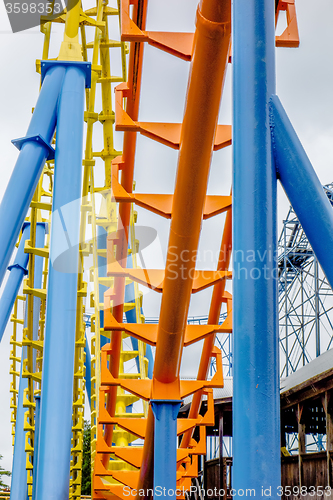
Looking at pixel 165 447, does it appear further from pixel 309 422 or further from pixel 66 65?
pixel 309 422

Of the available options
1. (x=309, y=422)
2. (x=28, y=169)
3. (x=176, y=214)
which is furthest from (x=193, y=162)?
(x=309, y=422)

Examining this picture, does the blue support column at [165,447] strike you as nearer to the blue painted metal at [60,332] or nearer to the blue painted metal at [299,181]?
the blue painted metal at [60,332]

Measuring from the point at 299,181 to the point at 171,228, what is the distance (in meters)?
2.32

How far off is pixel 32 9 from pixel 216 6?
270 cm

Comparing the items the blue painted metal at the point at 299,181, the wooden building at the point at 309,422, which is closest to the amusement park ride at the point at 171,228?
the blue painted metal at the point at 299,181

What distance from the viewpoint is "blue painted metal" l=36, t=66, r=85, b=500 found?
508 centimetres

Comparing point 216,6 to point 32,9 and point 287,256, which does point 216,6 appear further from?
point 287,256

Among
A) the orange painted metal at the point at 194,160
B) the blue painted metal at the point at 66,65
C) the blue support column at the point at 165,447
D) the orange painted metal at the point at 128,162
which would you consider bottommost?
the blue support column at the point at 165,447

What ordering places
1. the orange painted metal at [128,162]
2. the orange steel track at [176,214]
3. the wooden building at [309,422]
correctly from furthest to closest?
the wooden building at [309,422] < the orange painted metal at [128,162] < the orange steel track at [176,214]

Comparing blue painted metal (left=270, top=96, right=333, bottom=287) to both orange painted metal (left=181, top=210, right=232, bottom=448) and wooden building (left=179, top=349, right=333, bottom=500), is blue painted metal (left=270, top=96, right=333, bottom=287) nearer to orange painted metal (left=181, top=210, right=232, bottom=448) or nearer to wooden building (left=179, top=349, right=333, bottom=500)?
orange painted metal (left=181, top=210, right=232, bottom=448)

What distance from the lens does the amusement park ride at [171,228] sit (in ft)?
8.56

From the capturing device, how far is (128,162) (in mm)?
6621

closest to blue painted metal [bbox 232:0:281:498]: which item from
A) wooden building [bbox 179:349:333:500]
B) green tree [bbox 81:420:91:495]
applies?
wooden building [bbox 179:349:333:500]

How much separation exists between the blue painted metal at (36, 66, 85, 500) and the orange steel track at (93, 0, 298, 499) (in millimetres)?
444
